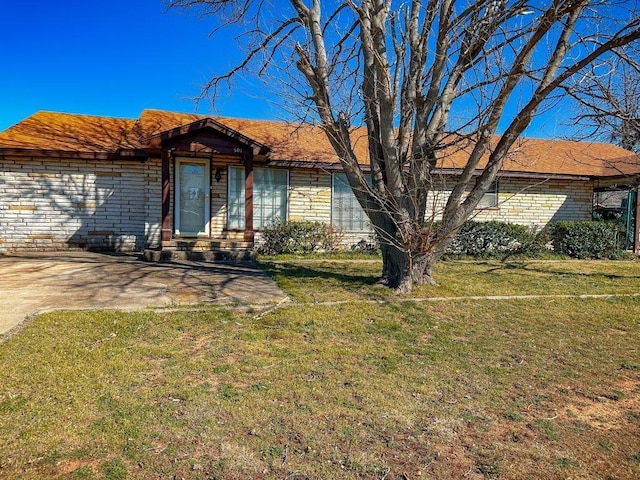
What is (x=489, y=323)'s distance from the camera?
18.1ft

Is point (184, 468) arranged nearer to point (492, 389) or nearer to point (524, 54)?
point (492, 389)

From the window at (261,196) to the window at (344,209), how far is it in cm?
147

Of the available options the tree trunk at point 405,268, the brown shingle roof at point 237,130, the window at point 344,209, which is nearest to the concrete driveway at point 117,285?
the tree trunk at point 405,268

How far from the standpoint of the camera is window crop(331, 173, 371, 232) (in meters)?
12.9

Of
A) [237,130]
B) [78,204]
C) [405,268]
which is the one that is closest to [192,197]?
[78,204]

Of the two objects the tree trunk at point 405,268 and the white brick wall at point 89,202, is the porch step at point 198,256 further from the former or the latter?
the tree trunk at point 405,268

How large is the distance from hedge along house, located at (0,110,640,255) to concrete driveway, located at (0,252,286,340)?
5.50 ft

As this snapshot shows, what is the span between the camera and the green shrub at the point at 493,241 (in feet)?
40.3

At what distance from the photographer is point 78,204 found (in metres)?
11.5

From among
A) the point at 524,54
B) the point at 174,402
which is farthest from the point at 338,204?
the point at 174,402

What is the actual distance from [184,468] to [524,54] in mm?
6267

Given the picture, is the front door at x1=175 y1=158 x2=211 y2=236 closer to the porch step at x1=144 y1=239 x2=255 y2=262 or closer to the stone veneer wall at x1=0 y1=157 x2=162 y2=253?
the stone veneer wall at x1=0 y1=157 x2=162 y2=253

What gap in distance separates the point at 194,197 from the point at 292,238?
2.94 m

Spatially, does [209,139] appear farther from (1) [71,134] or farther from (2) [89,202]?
(1) [71,134]
